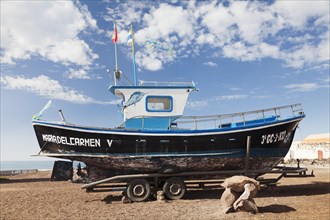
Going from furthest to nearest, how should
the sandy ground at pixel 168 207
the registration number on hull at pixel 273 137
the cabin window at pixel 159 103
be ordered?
1. the cabin window at pixel 159 103
2. the registration number on hull at pixel 273 137
3. the sandy ground at pixel 168 207

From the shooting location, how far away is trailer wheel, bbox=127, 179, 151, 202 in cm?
1275

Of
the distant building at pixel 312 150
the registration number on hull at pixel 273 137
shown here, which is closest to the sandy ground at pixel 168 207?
the registration number on hull at pixel 273 137

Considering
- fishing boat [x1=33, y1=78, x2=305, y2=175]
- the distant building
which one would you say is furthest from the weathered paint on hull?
the distant building

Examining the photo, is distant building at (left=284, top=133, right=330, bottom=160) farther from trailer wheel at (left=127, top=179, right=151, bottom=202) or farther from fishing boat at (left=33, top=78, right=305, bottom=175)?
trailer wheel at (left=127, top=179, right=151, bottom=202)

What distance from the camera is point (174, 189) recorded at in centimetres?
1310

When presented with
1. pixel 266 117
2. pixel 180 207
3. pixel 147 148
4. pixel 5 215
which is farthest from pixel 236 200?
pixel 5 215

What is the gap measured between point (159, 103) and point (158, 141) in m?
2.24

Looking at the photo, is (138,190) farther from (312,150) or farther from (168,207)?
(312,150)

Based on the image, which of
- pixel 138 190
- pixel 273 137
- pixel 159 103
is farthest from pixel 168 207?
pixel 273 137

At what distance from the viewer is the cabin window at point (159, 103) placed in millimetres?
14562

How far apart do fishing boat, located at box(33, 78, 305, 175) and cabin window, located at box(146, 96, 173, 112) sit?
0.17 feet

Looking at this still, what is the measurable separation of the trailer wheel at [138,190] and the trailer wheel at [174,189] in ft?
2.69

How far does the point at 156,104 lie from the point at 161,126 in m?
1.18

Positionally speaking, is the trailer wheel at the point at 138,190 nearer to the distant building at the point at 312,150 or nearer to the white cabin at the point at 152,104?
the white cabin at the point at 152,104
